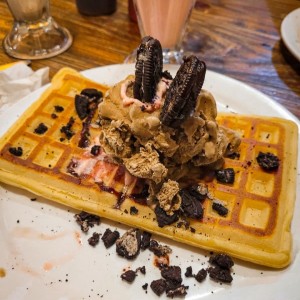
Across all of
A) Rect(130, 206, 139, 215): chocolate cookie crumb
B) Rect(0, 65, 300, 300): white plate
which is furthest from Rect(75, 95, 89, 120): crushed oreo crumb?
Rect(130, 206, 139, 215): chocolate cookie crumb

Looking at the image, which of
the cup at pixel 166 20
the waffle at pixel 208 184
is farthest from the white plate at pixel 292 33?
the waffle at pixel 208 184

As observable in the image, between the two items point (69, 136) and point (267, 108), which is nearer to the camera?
point (69, 136)

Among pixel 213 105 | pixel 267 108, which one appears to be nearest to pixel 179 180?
pixel 213 105

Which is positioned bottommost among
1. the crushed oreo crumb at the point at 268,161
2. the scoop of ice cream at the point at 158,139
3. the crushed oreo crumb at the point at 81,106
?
the crushed oreo crumb at the point at 81,106

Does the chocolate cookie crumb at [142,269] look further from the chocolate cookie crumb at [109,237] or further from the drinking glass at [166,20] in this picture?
the drinking glass at [166,20]

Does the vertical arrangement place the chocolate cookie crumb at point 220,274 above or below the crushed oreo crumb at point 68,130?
above

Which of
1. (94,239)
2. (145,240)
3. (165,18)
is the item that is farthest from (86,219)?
(165,18)

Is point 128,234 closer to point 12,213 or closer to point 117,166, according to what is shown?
point 117,166
